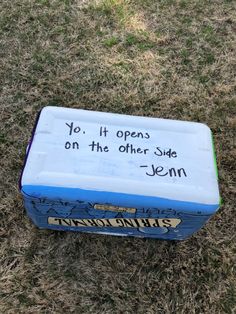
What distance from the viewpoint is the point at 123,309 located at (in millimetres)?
1856

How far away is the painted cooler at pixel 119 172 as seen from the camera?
159cm

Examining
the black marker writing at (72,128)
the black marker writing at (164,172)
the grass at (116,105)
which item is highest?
the black marker writing at (72,128)

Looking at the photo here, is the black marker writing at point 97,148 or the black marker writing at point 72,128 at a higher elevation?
the black marker writing at point 72,128

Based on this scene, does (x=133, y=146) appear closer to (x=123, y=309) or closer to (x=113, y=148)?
(x=113, y=148)

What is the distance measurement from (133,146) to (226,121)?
3.15ft

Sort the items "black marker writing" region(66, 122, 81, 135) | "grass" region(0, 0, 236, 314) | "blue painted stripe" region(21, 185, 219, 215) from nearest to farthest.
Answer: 1. "blue painted stripe" region(21, 185, 219, 215)
2. "black marker writing" region(66, 122, 81, 135)
3. "grass" region(0, 0, 236, 314)

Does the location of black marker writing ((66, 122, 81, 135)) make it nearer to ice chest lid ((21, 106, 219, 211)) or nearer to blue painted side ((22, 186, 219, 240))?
ice chest lid ((21, 106, 219, 211))

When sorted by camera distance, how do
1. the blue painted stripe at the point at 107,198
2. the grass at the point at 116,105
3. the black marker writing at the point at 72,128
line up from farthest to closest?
1. the grass at the point at 116,105
2. the black marker writing at the point at 72,128
3. the blue painted stripe at the point at 107,198

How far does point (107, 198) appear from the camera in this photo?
159cm

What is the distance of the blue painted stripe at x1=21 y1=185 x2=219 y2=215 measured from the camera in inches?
62.4

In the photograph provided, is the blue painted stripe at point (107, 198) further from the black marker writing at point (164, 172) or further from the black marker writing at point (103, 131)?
the black marker writing at point (103, 131)

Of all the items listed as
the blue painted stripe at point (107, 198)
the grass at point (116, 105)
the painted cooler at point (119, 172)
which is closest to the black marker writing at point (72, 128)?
the painted cooler at point (119, 172)

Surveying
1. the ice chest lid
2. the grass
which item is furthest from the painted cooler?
the grass

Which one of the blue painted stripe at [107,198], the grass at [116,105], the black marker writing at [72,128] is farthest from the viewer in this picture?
the grass at [116,105]
